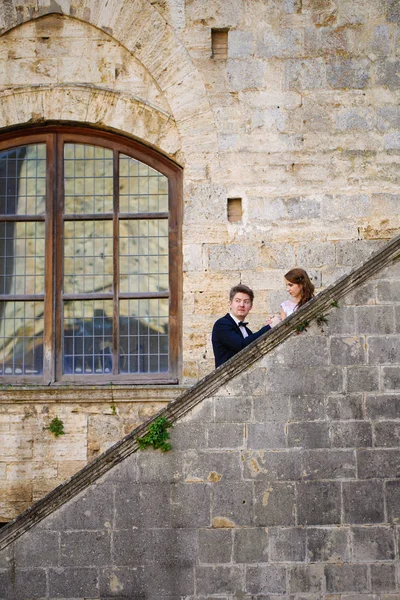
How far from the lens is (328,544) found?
272 inches

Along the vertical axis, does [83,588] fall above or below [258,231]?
below

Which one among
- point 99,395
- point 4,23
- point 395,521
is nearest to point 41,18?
point 4,23

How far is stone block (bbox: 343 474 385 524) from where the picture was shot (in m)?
6.95

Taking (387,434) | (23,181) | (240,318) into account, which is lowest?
(387,434)

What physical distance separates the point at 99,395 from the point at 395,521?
11.4 feet

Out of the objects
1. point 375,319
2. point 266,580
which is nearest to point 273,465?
point 266,580

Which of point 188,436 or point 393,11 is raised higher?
point 393,11

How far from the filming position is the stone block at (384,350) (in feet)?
23.5

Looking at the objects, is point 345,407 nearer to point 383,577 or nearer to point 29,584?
point 383,577

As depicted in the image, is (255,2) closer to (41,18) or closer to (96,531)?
(41,18)

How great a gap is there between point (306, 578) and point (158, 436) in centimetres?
148

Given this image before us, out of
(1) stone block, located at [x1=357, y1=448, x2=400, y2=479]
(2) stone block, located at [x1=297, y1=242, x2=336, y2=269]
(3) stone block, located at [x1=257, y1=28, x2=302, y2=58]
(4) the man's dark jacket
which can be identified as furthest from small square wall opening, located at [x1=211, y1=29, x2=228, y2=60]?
(1) stone block, located at [x1=357, y1=448, x2=400, y2=479]

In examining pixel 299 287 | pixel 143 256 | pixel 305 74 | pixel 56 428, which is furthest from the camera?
pixel 143 256

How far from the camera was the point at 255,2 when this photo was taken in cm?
988
